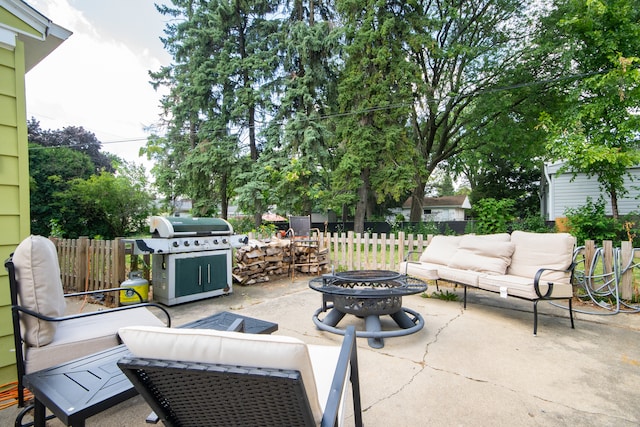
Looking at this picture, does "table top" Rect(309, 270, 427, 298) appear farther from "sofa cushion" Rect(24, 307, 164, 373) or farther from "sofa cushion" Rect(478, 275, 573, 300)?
"sofa cushion" Rect(24, 307, 164, 373)

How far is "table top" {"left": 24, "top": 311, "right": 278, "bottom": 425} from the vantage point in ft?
3.96

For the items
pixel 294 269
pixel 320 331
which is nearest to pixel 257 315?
pixel 320 331

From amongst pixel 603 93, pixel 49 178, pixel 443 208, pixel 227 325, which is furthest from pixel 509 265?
pixel 443 208

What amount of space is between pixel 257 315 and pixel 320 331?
3.27ft

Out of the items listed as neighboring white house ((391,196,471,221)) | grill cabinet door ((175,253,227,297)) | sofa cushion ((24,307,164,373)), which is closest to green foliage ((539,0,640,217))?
grill cabinet door ((175,253,227,297))

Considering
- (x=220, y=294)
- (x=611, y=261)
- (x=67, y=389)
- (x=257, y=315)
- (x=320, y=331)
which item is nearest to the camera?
(x=67, y=389)

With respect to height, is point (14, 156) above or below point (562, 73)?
below

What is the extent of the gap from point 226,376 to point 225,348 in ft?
0.26

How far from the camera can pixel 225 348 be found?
2.92 ft

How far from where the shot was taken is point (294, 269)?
633 centimetres

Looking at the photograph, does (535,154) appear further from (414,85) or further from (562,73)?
(414,85)

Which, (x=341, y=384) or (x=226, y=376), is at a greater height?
(x=226, y=376)

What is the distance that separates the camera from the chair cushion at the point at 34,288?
1760mm

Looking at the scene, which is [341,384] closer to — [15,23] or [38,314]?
[38,314]
